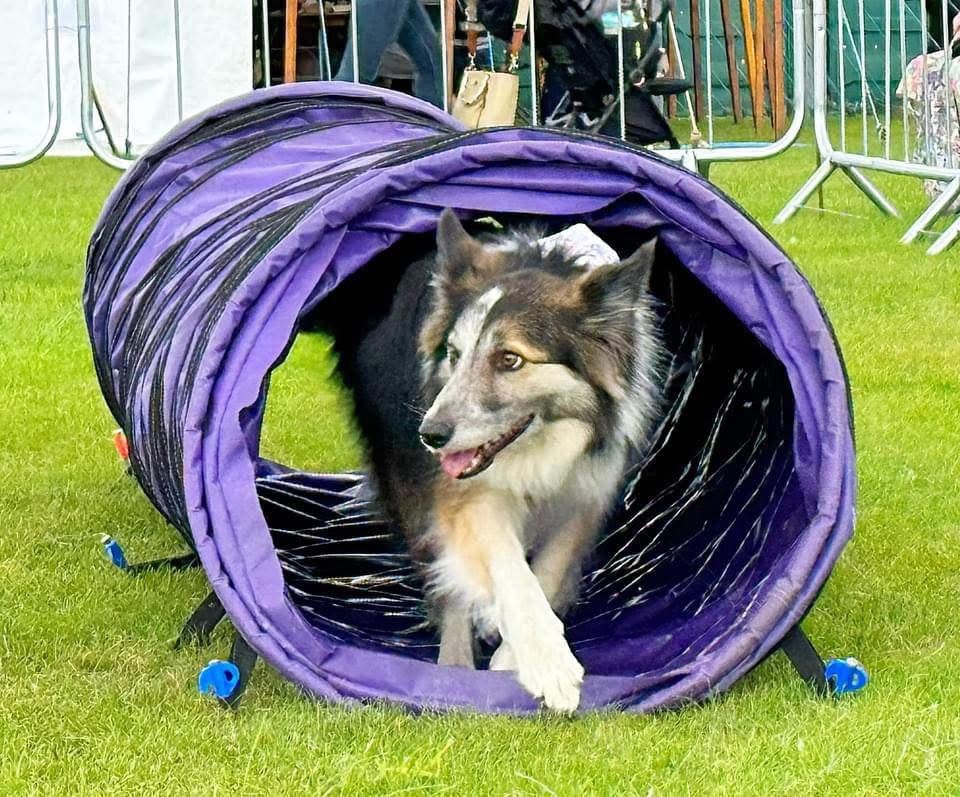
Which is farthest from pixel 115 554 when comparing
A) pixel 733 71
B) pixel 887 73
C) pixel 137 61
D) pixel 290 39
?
pixel 733 71

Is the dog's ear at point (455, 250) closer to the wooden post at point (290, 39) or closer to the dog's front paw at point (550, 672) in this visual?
the dog's front paw at point (550, 672)

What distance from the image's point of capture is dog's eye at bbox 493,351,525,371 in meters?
3.75

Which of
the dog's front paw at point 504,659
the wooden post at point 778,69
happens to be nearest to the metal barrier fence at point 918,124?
the wooden post at point 778,69

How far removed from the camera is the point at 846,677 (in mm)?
3678

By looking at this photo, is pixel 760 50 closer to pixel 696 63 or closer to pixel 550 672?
pixel 696 63

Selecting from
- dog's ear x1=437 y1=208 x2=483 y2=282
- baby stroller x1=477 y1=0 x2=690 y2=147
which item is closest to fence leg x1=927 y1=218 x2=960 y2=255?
baby stroller x1=477 y1=0 x2=690 y2=147

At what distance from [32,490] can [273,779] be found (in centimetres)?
282

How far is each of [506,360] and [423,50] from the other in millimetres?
9546

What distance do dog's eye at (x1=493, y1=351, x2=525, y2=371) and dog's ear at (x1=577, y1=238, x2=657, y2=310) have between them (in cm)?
27

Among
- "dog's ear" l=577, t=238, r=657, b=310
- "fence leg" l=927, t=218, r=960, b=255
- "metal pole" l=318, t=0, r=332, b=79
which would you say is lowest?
"fence leg" l=927, t=218, r=960, b=255

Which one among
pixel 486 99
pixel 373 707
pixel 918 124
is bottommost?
pixel 373 707

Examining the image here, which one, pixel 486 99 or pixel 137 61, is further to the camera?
pixel 137 61

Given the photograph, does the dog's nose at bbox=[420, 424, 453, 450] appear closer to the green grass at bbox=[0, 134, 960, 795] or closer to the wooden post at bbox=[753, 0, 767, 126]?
the green grass at bbox=[0, 134, 960, 795]

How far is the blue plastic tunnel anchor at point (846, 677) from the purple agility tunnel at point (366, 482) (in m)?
0.03
